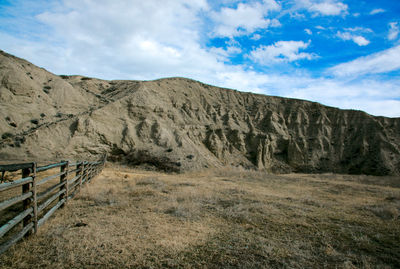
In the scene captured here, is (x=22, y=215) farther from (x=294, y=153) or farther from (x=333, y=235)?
(x=294, y=153)

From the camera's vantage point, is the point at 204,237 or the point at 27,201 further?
the point at 204,237

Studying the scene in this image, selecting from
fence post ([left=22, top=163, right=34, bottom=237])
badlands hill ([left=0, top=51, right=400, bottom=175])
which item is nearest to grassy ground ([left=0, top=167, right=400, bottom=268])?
fence post ([left=22, top=163, right=34, bottom=237])

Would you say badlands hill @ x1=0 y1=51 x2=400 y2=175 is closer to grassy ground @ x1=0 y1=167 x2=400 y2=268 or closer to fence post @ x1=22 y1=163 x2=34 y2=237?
grassy ground @ x1=0 y1=167 x2=400 y2=268

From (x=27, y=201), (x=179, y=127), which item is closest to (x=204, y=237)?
(x=27, y=201)

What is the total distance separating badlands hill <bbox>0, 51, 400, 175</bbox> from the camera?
21.0 meters

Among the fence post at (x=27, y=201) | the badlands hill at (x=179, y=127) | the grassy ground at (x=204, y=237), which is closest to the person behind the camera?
the grassy ground at (x=204, y=237)

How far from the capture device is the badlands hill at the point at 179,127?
21047 millimetres

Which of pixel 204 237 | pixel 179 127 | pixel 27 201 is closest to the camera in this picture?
pixel 27 201

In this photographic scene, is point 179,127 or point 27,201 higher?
point 179,127

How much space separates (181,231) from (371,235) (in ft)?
15.8

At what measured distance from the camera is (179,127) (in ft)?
94.0

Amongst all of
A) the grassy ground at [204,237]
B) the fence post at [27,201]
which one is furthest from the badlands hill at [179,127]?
the fence post at [27,201]

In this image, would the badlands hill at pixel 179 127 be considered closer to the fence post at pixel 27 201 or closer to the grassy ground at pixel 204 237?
the grassy ground at pixel 204 237

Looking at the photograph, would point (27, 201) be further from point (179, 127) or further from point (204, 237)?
point (179, 127)
